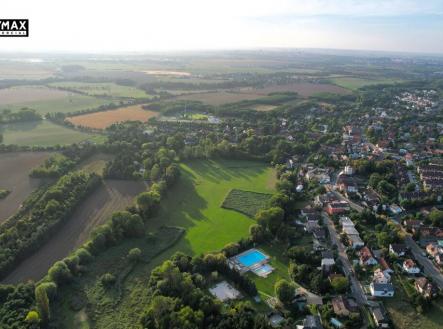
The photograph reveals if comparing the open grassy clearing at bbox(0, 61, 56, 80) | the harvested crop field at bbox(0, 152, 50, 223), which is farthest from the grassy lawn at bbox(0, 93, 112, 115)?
the open grassy clearing at bbox(0, 61, 56, 80)

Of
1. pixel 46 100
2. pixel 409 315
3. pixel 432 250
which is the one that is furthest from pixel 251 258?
pixel 46 100

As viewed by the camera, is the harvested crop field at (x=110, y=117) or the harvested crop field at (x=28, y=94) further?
the harvested crop field at (x=28, y=94)

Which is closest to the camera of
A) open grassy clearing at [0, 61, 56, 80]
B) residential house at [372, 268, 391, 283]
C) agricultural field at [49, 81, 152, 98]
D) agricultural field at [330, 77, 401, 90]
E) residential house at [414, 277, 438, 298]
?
residential house at [414, 277, 438, 298]

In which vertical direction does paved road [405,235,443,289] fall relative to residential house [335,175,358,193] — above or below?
below

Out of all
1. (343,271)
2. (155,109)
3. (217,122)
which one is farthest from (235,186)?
(155,109)

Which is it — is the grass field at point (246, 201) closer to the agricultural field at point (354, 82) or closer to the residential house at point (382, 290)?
the residential house at point (382, 290)

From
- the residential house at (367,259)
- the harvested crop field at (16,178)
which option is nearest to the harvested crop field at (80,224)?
the harvested crop field at (16,178)

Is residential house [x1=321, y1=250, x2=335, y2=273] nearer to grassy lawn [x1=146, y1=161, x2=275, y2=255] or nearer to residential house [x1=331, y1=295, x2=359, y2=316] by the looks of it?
residential house [x1=331, y1=295, x2=359, y2=316]
